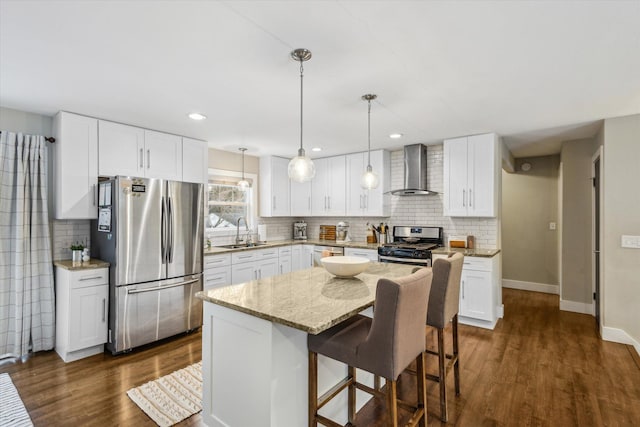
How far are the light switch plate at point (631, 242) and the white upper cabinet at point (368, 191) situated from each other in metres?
2.78

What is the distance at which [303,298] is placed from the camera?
1834 millimetres

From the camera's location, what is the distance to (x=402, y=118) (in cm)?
343

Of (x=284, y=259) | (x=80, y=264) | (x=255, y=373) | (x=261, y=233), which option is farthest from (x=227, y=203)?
(x=255, y=373)

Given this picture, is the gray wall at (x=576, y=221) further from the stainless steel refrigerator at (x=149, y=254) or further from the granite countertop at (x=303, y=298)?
the stainless steel refrigerator at (x=149, y=254)

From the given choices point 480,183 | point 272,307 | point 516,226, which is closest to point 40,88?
point 272,307

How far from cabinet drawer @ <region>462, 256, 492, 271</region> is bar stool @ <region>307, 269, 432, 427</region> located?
2341mm

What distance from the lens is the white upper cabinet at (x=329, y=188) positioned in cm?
540

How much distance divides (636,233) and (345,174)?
3.64m

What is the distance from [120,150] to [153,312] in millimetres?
1842

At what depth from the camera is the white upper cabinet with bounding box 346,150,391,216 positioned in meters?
5.00

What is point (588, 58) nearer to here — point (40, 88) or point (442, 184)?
point (442, 184)

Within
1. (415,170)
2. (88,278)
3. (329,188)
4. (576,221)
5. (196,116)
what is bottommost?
(88,278)

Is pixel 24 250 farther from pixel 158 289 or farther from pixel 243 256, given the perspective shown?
pixel 243 256

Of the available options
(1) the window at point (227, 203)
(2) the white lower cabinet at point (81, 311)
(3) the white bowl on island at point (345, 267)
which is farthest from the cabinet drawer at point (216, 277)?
(3) the white bowl on island at point (345, 267)
